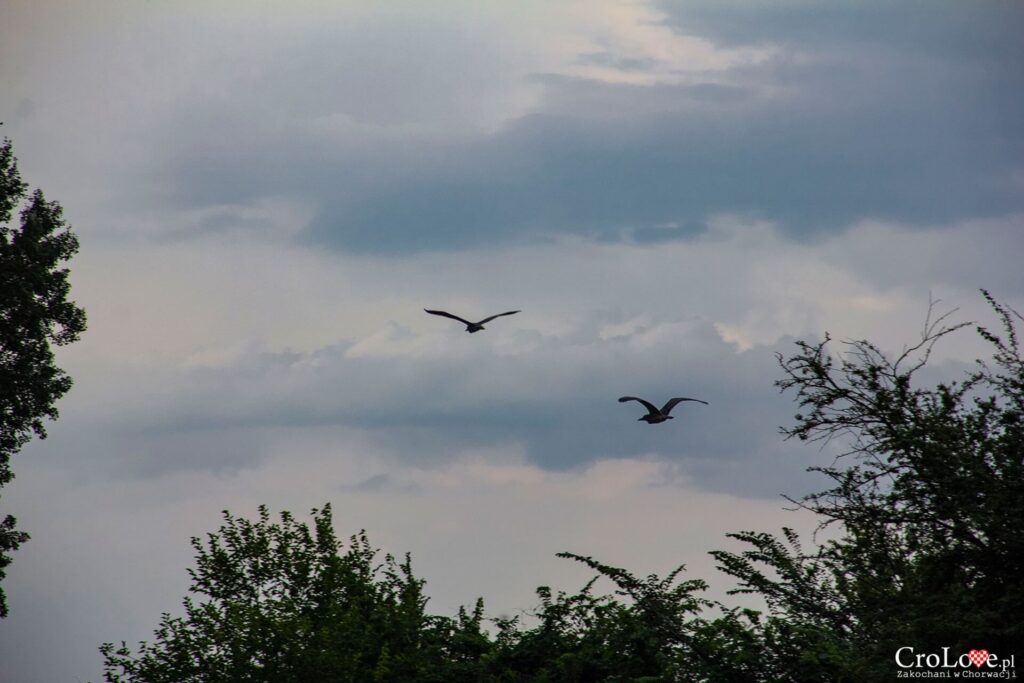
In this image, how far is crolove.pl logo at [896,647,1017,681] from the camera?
13.3m

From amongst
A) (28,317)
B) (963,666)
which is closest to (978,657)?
(963,666)

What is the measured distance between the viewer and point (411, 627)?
87.2 ft

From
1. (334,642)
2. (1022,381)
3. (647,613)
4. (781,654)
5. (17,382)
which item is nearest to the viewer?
(1022,381)

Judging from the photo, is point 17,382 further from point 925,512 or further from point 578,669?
point 925,512

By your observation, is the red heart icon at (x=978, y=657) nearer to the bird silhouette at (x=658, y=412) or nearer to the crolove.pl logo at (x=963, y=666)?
the crolove.pl logo at (x=963, y=666)

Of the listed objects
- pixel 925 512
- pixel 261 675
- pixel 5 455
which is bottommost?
pixel 261 675

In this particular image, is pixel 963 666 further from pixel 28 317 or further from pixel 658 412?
pixel 28 317

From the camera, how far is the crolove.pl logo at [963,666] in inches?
525

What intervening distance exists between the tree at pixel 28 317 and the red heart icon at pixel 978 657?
27676mm

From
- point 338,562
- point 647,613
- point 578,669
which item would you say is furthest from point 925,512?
point 338,562

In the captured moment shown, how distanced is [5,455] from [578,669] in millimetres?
20431

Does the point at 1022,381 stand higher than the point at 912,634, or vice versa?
the point at 1022,381

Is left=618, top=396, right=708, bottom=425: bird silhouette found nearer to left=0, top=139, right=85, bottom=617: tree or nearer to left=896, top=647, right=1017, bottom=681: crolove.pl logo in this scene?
left=896, top=647, right=1017, bottom=681: crolove.pl logo

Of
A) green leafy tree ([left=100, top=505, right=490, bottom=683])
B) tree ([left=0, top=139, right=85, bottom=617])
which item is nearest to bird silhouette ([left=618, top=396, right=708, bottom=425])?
green leafy tree ([left=100, top=505, right=490, bottom=683])
